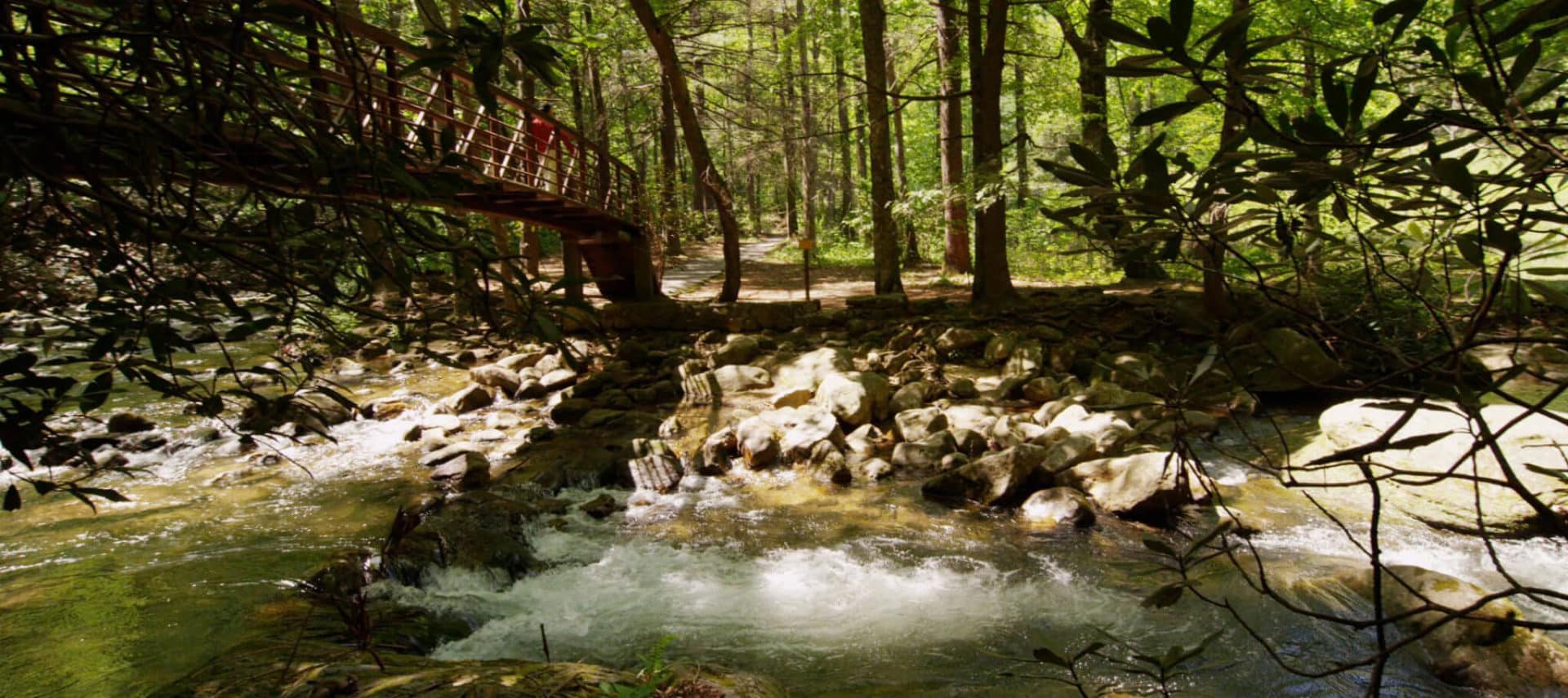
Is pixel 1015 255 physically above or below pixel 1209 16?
below

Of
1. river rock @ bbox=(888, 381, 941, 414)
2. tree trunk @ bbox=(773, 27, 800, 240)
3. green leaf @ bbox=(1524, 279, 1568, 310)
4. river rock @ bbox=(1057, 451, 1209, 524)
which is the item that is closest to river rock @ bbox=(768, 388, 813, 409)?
river rock @ bbox=(888, 381, 941, 414)

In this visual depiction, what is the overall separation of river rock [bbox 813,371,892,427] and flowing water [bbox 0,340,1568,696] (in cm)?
140

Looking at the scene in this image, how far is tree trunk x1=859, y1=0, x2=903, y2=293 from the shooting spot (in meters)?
11.4

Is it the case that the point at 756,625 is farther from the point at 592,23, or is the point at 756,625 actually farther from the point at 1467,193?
the point at 592,23

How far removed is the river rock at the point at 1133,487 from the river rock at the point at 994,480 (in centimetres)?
25

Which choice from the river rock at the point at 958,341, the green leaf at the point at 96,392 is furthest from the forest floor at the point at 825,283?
the green leaf at the point at 96,392

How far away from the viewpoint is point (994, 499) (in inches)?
239

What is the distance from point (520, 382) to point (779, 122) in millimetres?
13500

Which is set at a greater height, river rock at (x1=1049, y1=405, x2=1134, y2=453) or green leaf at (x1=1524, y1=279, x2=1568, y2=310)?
green leaf at (x1=1524, y1=279, x2=1568, y2=310)

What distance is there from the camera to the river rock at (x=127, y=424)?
26.1ft

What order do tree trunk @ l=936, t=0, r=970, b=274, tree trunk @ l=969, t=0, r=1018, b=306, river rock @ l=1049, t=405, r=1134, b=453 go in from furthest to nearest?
tree trunk @ l=936, t=0, r=970, b=274 < tree trunk @ l=969, t=0, r=1018, b=306 < river rock @ l=1049, t=405, r=1134, b=453

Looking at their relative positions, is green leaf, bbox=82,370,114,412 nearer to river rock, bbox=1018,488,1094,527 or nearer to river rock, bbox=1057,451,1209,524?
river rock, bbox=1018,488,1094,527

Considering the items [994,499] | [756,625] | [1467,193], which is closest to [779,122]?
[994,499]

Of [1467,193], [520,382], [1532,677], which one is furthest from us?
[520,382]
